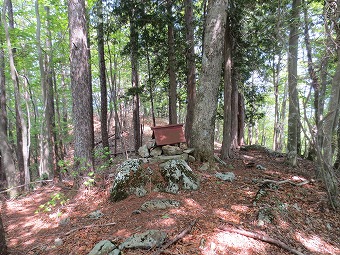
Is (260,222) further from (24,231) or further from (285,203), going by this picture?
(24,231)

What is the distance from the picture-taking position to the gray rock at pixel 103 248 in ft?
9.11

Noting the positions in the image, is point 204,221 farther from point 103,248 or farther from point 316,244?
point 316,244

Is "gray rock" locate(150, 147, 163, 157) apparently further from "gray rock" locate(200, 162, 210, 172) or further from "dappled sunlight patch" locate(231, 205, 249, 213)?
"dappled sunlight patch" locate(231, 205, 249, 213)

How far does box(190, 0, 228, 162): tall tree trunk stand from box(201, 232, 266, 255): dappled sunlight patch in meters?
3.03

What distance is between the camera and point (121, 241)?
9.73 feet

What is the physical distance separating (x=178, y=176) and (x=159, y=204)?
3.21 feet

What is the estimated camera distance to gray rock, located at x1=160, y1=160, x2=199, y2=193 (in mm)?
4640

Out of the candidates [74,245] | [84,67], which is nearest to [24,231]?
[74,245]

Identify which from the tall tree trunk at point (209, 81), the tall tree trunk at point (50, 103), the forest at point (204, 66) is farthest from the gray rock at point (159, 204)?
the tall tree trunk at point (50, 103)

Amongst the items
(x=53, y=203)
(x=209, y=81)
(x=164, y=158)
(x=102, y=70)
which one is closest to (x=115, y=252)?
(x=53, y=203)

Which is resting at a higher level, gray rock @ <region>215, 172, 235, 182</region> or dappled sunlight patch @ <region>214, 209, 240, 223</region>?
gray rock @ <region>215, 172, 235, 182</region>

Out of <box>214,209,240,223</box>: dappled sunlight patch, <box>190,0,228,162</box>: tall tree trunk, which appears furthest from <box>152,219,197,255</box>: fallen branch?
<box>190,0,228,162</box>: tall tree trunk

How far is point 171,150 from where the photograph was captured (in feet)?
19.0

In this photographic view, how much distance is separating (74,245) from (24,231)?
1780 millimetres
